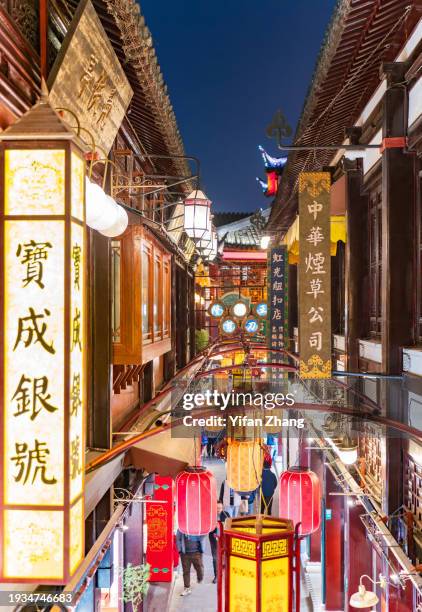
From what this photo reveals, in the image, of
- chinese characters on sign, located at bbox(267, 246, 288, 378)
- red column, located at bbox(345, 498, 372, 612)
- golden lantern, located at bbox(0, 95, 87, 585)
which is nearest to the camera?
golden lantern, located at bbox(0, 95, 87, 585)

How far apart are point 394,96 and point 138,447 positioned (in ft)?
23.8

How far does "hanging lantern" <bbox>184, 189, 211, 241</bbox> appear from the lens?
12.4 meters

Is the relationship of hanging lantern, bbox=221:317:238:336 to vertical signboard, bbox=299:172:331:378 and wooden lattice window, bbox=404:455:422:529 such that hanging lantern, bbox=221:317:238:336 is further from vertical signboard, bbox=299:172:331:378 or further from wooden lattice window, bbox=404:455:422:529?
wooden lattice window, bbox=404:455:422:529

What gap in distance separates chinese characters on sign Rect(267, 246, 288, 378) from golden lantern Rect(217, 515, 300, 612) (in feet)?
41.6

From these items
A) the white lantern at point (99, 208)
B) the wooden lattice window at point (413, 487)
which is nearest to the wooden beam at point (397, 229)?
the wooden lattice window at point (413, 487)

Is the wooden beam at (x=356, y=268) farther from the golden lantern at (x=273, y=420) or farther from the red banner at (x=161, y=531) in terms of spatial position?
the red banner at (x=161, y=531)

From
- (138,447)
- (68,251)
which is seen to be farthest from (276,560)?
(68,251)

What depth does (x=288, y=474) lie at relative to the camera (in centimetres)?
922

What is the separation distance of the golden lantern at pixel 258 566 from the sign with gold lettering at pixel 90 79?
5356 millimetres

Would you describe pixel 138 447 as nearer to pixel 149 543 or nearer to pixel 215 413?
pixel 215 413

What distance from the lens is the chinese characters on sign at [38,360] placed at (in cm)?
401

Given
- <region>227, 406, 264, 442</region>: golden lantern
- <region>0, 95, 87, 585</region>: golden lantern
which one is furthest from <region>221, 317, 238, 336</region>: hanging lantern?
<region>0, 95, 87, 585</region>: golden lantern

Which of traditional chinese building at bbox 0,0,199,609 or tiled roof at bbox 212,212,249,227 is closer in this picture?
traditional chinese building at bbox 0,0,199,609

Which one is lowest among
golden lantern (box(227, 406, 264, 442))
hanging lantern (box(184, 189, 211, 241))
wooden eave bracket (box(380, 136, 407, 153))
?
golden lantern (box(227, 406, 264, 442))
